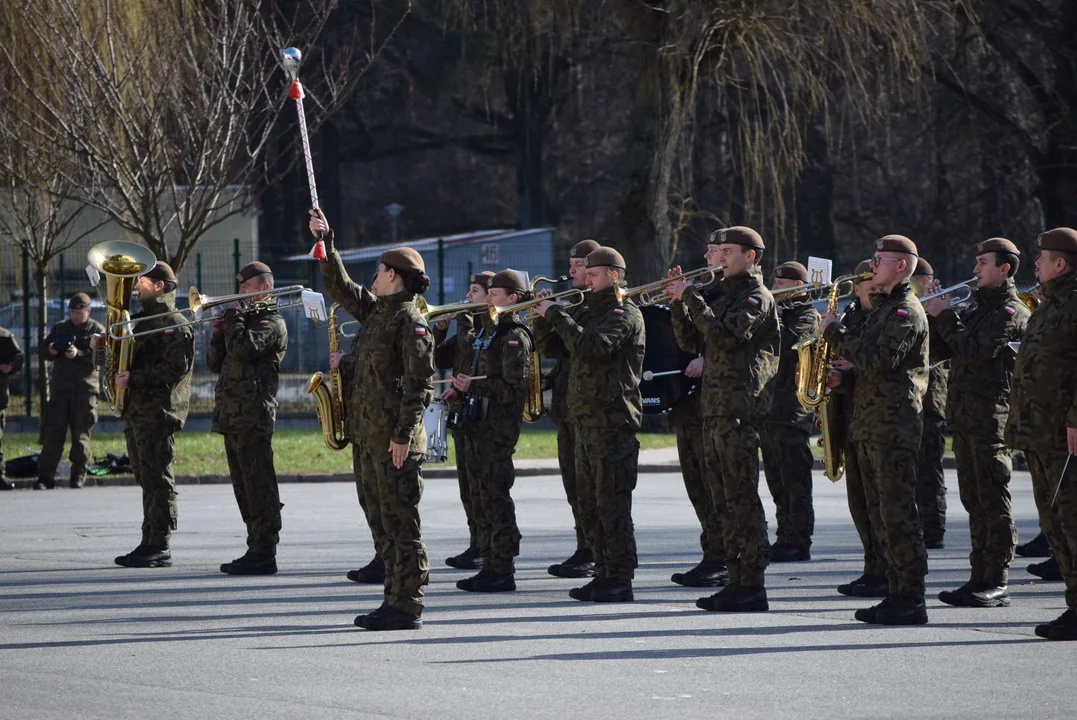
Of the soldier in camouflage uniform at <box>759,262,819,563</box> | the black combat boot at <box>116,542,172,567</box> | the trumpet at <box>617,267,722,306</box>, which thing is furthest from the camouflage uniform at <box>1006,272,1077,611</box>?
the black combat boot at <box>116,542,172,567</box>

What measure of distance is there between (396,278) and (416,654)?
1995 mm

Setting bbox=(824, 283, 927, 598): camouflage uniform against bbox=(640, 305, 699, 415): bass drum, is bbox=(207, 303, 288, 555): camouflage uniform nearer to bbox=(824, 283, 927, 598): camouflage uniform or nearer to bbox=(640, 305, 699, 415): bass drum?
bbox=(640, 305, 699, 415): bass drum

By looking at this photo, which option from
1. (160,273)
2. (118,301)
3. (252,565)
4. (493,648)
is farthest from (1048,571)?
(118,301)

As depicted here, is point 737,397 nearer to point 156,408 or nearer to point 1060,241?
point 1060,241

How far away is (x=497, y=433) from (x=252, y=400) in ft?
5.93

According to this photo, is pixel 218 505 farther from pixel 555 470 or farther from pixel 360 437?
pixel 360 437

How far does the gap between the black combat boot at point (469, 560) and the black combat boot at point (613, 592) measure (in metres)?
1.74

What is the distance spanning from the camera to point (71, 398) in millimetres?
16672

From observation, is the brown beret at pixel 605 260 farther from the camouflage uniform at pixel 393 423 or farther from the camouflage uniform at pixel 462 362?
the camouflage uniform at pixel 393 423

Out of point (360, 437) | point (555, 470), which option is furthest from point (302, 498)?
point (360, 437)

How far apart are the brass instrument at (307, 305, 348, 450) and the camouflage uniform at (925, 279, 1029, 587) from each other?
3.59 metres

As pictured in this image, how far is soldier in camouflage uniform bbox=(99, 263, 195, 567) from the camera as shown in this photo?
35.4 ft

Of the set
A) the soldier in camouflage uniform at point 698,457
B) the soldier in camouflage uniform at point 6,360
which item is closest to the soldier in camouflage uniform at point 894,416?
the soldier in camouflage uniform at point 698,457

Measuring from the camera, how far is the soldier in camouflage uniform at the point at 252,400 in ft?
34.8
